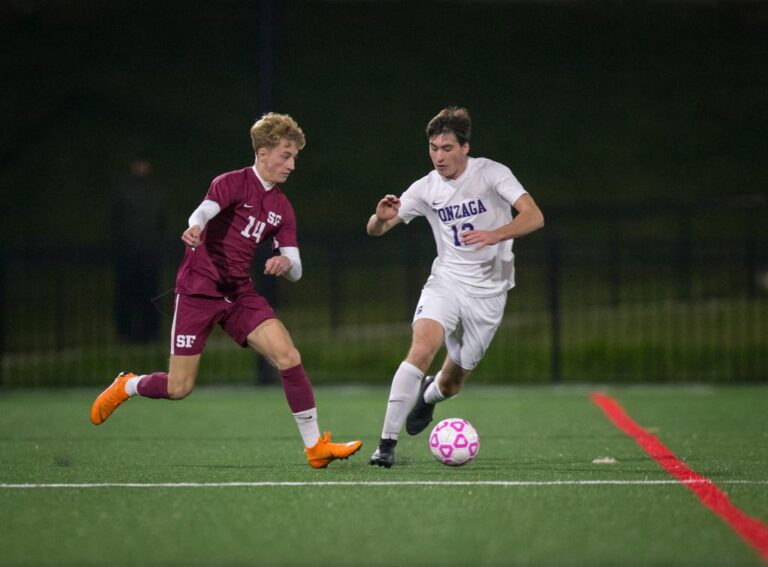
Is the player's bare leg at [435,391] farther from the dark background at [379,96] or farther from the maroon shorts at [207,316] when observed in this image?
the dark background at [379,96]

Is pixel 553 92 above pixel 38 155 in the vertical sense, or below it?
above

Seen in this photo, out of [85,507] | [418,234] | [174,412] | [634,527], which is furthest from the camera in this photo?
[418,234]

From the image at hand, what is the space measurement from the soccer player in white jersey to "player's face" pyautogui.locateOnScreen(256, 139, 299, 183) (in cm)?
57

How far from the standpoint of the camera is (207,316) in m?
7.02

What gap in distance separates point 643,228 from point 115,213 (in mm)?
12920

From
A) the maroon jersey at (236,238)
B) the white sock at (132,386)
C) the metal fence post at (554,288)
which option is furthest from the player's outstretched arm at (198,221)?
the metal fence post at (554,288)

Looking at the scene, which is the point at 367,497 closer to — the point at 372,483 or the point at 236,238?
the point at 372,483

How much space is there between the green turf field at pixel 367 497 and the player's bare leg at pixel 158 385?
0.34m

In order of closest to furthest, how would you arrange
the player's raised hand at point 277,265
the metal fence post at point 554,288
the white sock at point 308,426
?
the player's raised hand at point 277,265 < the white sock at point 308,426 < the metal fence post at point 554,288

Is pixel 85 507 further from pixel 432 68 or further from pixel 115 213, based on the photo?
pixel 432 68

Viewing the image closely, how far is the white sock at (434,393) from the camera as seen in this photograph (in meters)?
7.85

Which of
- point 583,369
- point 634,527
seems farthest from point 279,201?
point 583,369

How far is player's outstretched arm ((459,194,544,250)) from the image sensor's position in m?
6.79

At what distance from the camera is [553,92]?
34.5 metres
